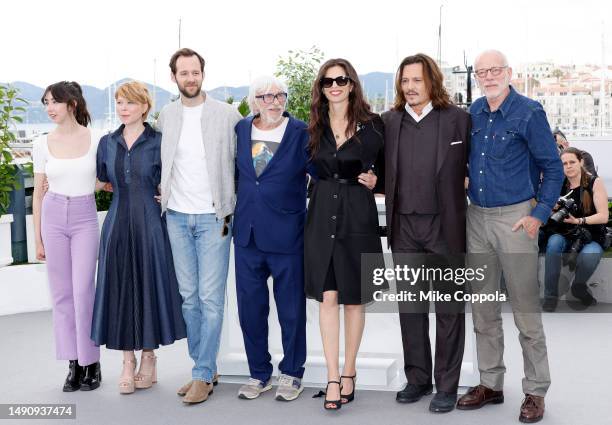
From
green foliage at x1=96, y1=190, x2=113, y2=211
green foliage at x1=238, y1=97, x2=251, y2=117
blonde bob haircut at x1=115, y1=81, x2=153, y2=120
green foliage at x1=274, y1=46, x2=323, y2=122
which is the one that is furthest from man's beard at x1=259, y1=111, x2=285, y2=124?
green foliage at x1=274, y1=46, x2=323, y2=122

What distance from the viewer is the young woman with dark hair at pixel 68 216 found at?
148 inches

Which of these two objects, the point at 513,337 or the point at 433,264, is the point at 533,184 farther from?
the point at 513,337

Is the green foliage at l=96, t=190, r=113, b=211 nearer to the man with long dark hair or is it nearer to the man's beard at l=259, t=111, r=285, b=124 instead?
the man's beard at l=259, t=111, r=285, b=124

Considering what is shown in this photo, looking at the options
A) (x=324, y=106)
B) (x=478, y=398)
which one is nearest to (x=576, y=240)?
(x=478, y=398)

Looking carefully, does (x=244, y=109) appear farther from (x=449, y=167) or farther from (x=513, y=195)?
(x=513, y=195)

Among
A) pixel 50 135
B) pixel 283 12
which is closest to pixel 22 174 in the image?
pixel 50 135

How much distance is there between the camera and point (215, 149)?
3551mm

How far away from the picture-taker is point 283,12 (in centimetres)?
2980

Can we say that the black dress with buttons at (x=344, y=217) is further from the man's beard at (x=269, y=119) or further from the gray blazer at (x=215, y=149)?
the gray blazer at (x=215, y=149)

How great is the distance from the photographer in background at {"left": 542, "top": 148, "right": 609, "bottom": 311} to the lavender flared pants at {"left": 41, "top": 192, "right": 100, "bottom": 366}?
3.25 metres

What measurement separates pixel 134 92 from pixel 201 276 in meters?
0.94

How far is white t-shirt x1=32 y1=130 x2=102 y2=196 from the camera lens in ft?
12.3

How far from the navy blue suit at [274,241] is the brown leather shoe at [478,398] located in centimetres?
79

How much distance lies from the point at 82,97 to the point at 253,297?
1.35m
